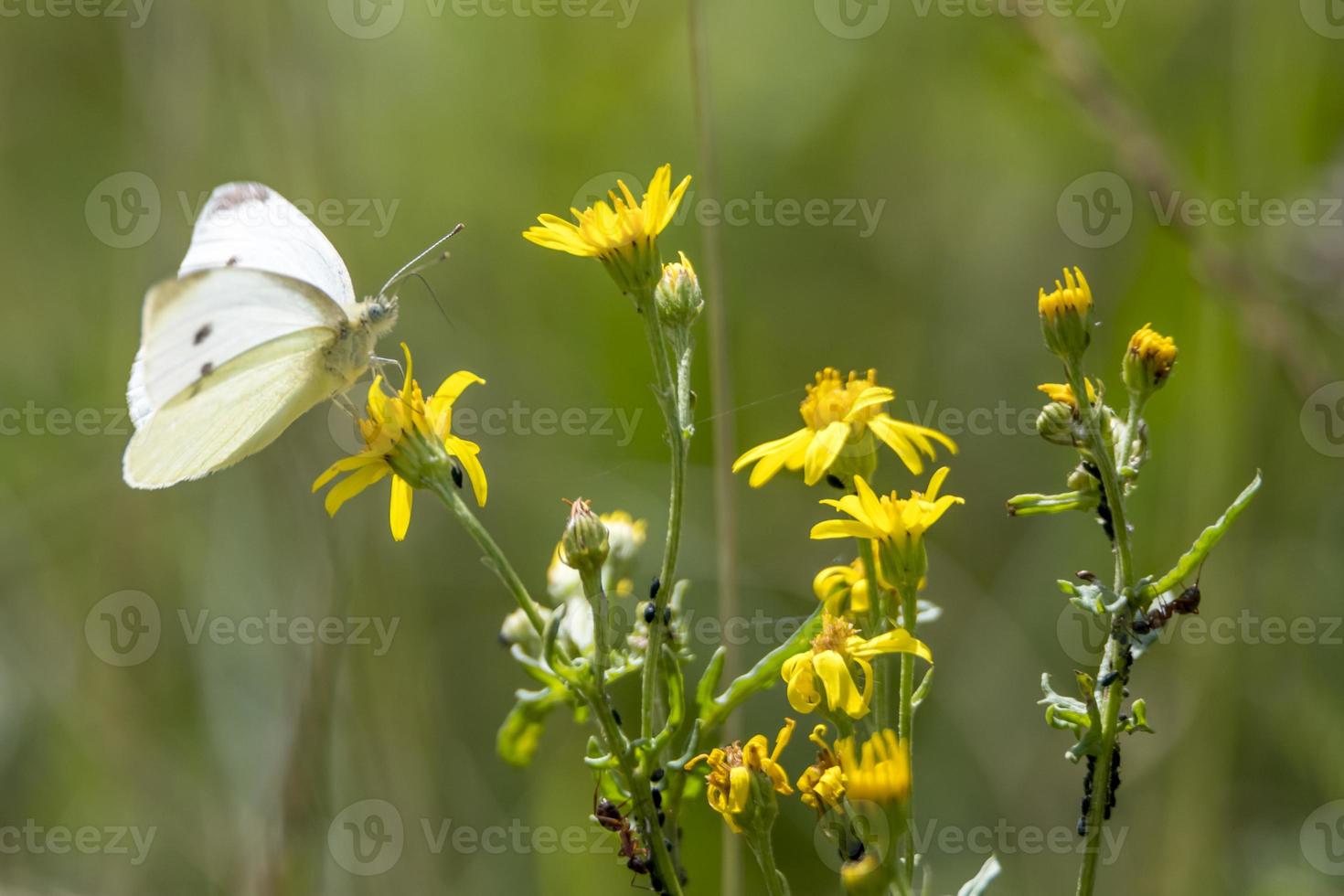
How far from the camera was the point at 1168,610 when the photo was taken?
2.81 metres

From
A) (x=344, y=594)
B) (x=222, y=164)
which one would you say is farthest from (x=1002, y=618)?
(x=222, y=164)

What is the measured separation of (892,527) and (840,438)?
1.47 ft

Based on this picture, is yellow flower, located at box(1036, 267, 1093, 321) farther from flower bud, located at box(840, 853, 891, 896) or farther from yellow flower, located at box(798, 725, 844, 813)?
flower bud, located at box(840, 853, 891, 896)

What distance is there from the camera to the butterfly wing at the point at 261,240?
15.4ft

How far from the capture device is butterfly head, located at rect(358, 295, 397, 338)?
463cm

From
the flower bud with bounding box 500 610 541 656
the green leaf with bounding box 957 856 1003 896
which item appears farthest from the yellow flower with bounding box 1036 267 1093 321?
the flower bud with bounding box 500 610 541 656

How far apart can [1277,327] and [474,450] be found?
11.8ft

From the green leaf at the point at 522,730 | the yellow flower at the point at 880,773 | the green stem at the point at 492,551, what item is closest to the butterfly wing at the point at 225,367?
the green stem at the point at 492,551

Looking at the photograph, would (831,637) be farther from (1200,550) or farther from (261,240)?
(261,240)

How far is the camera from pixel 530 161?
29.0 feet

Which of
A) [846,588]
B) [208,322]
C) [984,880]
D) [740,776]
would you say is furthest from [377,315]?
[984,880]

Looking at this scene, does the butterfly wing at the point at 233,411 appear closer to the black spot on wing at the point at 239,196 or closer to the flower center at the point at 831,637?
the black spot on wing at the point at 239,196

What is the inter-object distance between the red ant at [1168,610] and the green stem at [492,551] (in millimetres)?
1494

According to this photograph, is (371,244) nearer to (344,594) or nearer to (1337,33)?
(344,594)
